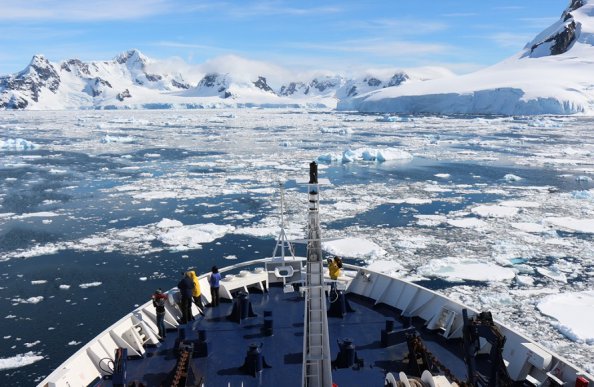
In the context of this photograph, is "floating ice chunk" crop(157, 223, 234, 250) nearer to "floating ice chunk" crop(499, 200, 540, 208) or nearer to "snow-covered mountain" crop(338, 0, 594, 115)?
"floating ice chunk" crop(499, 200, 540, 208)

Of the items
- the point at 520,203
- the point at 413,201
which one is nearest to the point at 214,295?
the point at 413,201

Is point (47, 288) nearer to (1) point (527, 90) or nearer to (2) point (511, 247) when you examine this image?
(2) point (511, 247)

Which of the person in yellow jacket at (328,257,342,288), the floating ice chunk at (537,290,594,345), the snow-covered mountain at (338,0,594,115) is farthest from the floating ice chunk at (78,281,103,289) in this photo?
the snow-covered mountain at (338,0,594,115)

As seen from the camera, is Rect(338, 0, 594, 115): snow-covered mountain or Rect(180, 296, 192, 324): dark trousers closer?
Rect(180, 296, 192, 324): dark trousers

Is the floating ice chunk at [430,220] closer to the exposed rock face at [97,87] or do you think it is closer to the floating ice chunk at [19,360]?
the floating ice chunk at [19,360]

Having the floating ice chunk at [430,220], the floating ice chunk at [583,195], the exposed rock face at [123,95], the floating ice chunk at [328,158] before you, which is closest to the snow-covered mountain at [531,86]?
the floating ice chunk at [328,158]

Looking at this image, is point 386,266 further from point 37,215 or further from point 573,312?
point 37,215

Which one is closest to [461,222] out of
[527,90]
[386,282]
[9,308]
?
[386,282]
